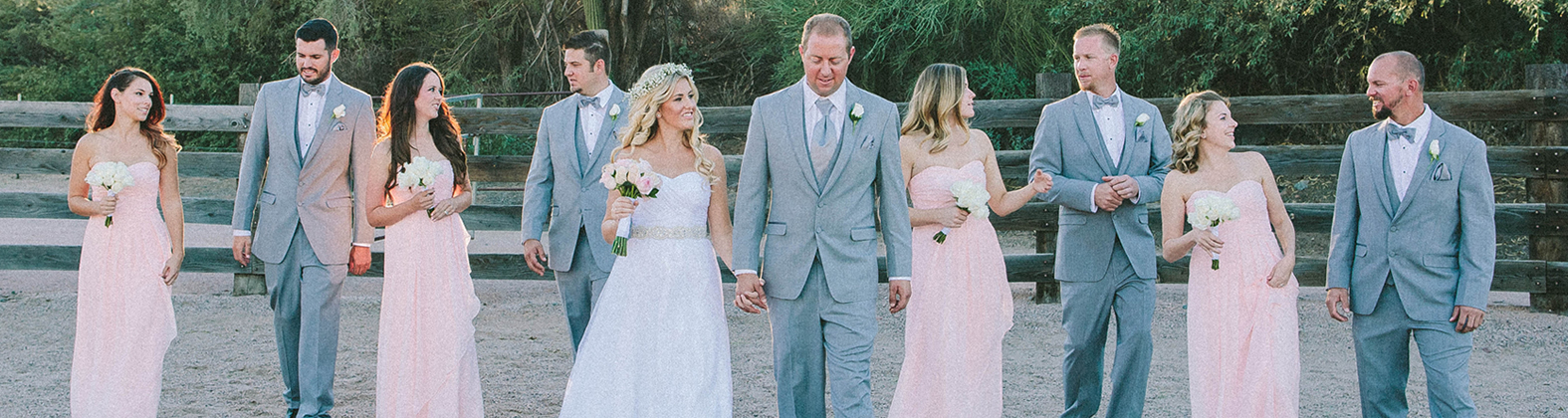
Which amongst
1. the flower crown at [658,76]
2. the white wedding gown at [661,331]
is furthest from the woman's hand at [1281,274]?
the flower crown at [658,76]

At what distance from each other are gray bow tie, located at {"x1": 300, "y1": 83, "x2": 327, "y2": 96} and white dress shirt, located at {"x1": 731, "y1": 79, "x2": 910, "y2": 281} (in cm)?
217

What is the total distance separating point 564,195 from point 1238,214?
266 cm

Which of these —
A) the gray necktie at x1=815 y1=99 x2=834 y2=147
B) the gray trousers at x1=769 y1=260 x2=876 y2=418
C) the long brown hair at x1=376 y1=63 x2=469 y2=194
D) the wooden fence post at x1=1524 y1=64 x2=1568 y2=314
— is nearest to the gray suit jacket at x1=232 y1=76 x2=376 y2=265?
the long brown hair at x1=376 y1=63 x2=469 y2=194

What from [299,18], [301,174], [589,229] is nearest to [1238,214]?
[589,229]

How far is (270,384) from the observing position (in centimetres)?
623

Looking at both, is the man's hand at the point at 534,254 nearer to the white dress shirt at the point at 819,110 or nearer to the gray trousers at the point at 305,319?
the gray trousers at the point at 305,319

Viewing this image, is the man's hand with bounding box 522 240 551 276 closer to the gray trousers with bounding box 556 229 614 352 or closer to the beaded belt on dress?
the gray trousers with bounding box 556 229 614 352

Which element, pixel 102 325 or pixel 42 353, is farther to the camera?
pixel 42 353

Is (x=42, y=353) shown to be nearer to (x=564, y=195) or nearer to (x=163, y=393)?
(x=163, y=393)

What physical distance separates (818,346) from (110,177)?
2.81m

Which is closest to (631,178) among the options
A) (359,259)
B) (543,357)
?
(359,259)

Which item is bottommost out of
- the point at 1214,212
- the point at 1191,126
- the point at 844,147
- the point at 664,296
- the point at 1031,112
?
the point at 664,296

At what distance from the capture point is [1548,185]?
27.3 ft

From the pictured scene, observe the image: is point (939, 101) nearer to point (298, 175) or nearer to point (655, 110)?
point (655, 110)
